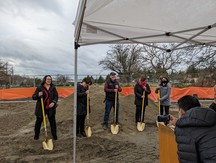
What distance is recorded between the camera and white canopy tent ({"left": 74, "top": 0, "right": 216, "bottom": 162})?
3.28 metres

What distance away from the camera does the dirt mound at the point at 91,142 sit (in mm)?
5417

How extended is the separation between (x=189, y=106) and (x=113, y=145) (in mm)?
4375

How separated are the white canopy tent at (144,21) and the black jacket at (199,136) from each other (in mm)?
1671

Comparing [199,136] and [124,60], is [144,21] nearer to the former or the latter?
[199,136]

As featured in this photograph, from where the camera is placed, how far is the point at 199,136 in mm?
1939

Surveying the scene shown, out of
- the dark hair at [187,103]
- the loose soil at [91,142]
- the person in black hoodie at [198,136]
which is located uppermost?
the dark hair at [187,103]

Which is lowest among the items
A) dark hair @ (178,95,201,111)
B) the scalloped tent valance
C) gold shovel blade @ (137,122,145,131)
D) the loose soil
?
the loose soil

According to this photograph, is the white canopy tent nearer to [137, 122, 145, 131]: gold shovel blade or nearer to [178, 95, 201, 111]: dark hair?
[178, 95, 201, 111]: dark hair

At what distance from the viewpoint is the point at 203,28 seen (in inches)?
161

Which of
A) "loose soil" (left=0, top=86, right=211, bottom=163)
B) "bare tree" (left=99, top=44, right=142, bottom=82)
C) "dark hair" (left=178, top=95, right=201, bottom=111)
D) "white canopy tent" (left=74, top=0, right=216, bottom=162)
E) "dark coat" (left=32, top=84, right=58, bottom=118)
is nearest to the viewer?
"dark hair" (left=178, top=95, right=201, bottom=111)

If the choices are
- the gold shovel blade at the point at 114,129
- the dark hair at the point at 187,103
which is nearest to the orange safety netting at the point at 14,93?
the gold shovel blade at the point at 114,129

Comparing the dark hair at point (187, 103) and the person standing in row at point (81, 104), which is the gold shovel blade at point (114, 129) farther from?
the dark hair at point (187, 103)

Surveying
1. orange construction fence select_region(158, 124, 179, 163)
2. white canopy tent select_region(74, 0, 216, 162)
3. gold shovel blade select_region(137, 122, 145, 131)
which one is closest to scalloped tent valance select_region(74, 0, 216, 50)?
white canopy tent select_region(74, 0, 216, 162)

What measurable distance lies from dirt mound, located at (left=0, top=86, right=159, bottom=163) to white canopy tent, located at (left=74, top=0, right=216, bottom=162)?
8.18ft
